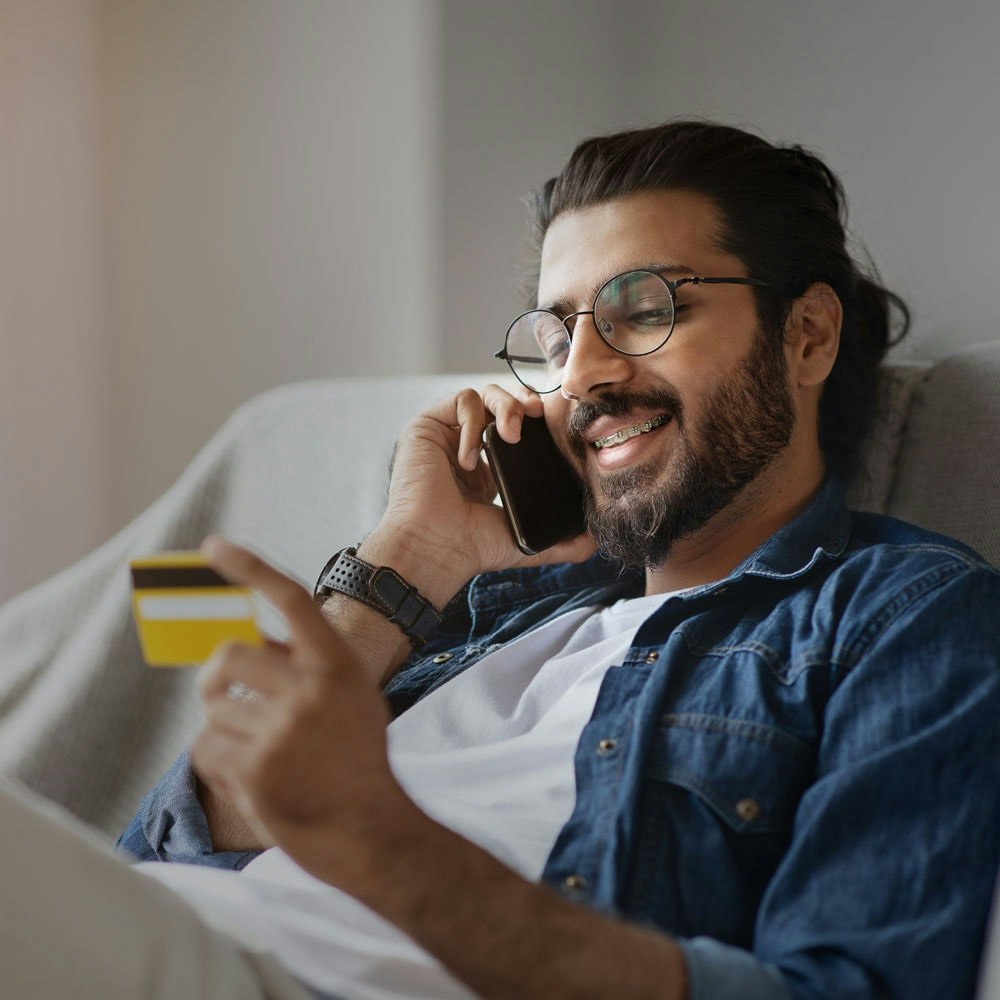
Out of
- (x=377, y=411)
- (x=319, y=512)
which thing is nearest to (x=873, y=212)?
(x=377, y=411)

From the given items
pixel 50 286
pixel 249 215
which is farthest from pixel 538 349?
pixel 50 286

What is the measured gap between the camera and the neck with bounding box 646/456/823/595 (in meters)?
1.28

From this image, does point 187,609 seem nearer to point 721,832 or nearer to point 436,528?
point 721,832

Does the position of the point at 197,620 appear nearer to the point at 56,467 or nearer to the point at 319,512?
the point at 319,512

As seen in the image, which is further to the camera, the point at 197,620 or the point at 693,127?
the point at 693,127

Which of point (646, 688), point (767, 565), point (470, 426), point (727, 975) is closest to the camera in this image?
point (727, 975)

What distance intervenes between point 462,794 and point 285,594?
470mm

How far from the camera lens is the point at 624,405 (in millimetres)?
1268

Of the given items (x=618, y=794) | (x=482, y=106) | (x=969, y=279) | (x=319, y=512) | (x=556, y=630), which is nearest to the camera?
(x=618, y=794)

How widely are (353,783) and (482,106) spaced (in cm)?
173

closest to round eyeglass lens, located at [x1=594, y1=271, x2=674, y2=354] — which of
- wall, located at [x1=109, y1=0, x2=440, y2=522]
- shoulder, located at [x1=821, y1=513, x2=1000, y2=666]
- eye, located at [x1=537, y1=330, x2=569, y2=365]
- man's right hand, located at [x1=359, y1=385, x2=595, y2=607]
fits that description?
eye, located at [x1=537, y1=330, x2=569, y2=365]

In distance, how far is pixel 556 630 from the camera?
1.29m

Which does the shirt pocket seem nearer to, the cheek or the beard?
the beard

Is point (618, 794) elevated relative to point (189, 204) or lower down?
lower down
